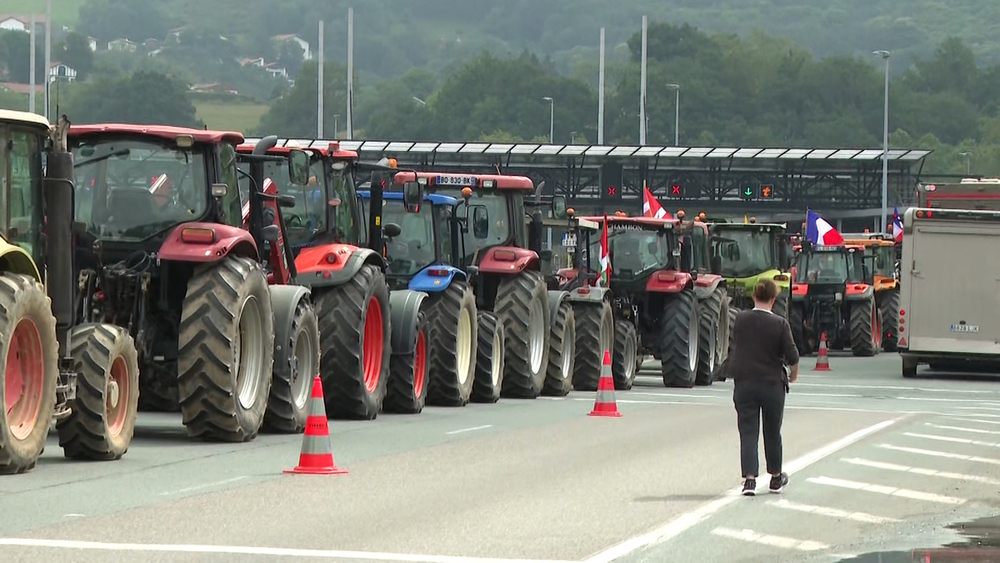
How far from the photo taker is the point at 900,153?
→ 84188mm

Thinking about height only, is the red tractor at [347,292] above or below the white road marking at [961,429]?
above

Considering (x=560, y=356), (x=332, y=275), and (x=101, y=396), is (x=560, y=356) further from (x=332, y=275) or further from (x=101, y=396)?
(x=101, y=396)

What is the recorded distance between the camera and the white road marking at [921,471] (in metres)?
16.7

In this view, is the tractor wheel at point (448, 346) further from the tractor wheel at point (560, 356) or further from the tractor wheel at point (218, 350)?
the tractor wheel at point (218, 350)

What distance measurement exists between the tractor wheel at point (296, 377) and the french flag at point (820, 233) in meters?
28.8

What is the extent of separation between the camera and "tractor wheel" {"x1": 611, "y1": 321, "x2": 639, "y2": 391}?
1190 inches

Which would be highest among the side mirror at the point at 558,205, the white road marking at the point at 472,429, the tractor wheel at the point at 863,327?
the side mirror at the point at 558,205

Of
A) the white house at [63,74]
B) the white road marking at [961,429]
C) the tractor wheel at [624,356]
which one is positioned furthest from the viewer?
the white house at [63,74]

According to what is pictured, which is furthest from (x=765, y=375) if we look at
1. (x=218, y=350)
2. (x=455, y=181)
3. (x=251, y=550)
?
(x=455, y=181)

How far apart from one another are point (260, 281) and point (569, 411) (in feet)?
24.4

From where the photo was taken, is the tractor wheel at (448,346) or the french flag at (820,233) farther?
the french flag at (820,233)

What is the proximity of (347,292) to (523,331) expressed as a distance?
5847 millimetres

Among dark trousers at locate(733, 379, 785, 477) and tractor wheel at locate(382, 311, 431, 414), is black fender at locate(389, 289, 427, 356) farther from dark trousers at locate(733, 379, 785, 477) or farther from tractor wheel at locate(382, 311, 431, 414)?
dark trousers at locate(733, 379, 785, 477)

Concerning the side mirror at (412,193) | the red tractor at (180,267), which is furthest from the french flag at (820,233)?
the red tractor at (180,267)
